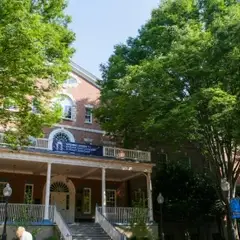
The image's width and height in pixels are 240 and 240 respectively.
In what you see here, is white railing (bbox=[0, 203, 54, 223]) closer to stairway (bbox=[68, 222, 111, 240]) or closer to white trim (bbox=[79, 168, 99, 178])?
stairway (bbox=[68, 222, 111, 240])

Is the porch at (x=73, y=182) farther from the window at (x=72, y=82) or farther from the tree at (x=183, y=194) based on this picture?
the window at (x=72, y=82)

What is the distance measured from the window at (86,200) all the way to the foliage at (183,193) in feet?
16.6

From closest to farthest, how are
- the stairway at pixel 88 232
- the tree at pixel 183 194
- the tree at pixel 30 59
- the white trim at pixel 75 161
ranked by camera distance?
the tree at pixel 30 59
the stairway at pixel 88 232
the white trim at pixel 75 161
the tree at pixel 183 194

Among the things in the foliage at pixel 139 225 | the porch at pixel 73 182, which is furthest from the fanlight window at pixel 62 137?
the foliage at pixel 139 225

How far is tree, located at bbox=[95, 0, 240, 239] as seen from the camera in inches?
742

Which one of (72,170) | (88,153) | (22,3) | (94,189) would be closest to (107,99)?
(88,153)

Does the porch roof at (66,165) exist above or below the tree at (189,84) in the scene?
below

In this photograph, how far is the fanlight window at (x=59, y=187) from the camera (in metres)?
26.9

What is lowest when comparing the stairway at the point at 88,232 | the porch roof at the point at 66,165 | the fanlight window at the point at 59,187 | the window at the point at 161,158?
the stairway at the point at 88,232

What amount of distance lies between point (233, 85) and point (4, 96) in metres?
11.9

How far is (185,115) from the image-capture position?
60.6ft

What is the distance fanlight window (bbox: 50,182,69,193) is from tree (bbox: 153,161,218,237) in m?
6.74

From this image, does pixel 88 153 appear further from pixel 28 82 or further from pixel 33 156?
pixel 28 82

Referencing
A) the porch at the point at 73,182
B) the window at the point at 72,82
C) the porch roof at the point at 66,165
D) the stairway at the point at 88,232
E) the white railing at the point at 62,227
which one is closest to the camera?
the white railing at the point at 62,227
